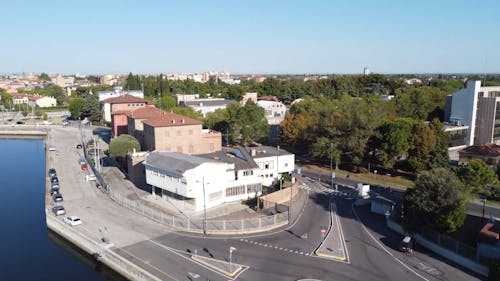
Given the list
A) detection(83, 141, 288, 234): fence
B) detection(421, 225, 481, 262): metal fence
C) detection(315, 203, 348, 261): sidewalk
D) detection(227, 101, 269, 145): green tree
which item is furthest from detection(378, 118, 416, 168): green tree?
detection(227, 101, 269, 145): green tree

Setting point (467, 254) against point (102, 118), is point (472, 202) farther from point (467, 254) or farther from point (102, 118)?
point (102, 118)

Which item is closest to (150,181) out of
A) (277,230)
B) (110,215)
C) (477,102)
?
(110,215)

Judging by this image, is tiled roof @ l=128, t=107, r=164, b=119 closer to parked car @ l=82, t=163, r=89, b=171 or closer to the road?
parked car @ l=82, t=163, r=89, b=171

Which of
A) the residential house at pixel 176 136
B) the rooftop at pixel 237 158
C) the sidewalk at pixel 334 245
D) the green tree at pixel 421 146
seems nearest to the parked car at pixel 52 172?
the residential house at pixel 176 136

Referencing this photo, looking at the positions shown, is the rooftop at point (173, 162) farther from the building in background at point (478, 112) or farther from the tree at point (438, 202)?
the building in background at point (478, 112)

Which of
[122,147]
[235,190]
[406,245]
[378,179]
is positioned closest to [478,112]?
[378,179]

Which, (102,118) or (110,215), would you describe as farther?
(102,118)
